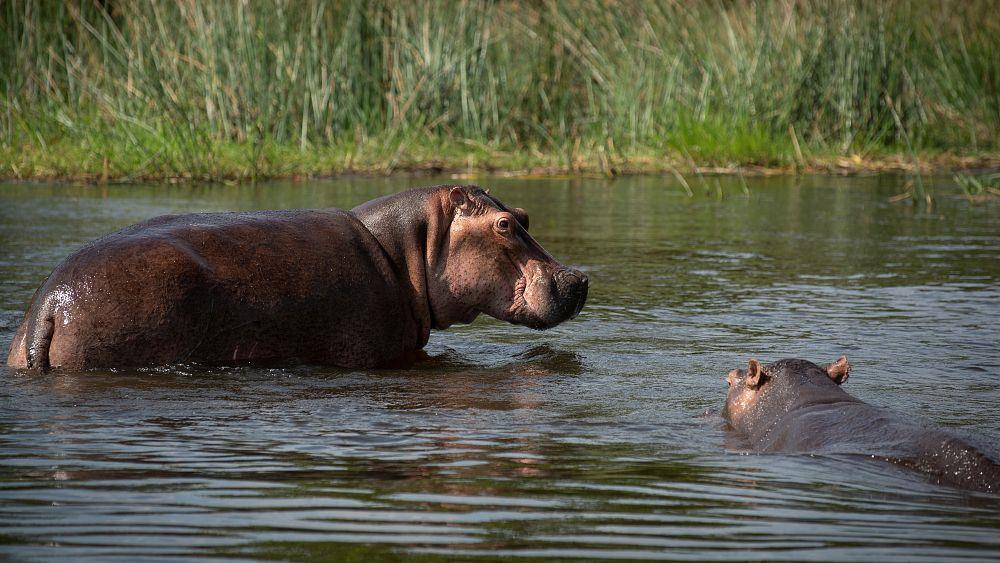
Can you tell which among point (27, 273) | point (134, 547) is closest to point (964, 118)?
point (27, 273)

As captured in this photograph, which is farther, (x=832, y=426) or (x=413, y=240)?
(x=413, y=240)

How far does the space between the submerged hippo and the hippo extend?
127 cm

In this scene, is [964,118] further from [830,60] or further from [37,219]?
[37,219]

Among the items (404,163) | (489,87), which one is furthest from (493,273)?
(489,87)

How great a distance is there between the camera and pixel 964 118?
14.5 meters

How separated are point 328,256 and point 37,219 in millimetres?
4773

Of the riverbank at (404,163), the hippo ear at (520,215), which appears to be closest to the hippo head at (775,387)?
the hippo ear at (520,215)

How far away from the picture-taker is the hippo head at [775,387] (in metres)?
4.18

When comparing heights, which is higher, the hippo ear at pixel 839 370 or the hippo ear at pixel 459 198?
the hippo ear at pixel 459 198

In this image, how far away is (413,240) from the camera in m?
5.41

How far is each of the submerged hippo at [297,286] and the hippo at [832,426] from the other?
1272mm

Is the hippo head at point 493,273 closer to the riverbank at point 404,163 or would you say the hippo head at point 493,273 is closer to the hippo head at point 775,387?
the hippo head at point 775,387

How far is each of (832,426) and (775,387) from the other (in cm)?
43

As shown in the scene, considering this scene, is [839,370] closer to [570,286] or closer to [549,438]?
[549,438]
